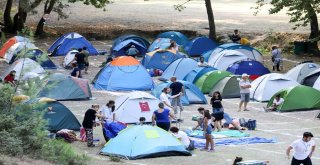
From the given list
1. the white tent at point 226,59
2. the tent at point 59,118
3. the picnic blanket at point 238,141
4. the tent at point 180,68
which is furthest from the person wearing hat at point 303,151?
the white tent at point 226,59

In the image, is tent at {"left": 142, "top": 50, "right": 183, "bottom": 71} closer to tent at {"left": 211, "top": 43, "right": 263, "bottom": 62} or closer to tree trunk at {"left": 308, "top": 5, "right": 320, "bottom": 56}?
tent at {"left": 211, "top": 43, "right": 263, "bottom": 62}

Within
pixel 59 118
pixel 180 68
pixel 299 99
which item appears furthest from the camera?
pixel 180 68

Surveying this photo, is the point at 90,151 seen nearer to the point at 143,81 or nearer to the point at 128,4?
the point at 143,81

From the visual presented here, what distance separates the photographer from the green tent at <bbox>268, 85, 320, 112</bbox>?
25.9 meters

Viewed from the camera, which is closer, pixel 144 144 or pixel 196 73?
pixel 144 144

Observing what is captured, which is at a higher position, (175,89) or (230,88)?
(175,89)

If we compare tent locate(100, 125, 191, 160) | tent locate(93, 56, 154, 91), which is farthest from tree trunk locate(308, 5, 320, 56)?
tent locate(100, 125, 191, 160)

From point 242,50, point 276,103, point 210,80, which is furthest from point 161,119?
point 242,50

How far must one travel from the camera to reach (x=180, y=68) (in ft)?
102

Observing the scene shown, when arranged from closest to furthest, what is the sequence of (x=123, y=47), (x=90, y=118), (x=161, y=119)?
(x=90, y=118) → (x=161, y=119) → (x=123, y=47)

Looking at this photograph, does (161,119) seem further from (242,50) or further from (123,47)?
(123,47)

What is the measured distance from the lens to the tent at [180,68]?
102 feet

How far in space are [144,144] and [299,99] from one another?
922 centimetres

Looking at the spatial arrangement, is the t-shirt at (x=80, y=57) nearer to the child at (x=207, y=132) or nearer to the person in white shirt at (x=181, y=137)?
the child at (x=207, y=132)
